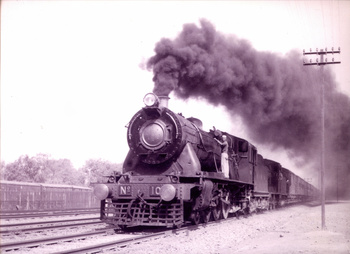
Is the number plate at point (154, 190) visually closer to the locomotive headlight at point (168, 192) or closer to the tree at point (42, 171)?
the locomotive headlight at point (168, 192)

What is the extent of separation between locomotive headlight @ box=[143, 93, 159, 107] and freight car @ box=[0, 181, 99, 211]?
15602mm

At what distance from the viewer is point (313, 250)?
8.90 meters

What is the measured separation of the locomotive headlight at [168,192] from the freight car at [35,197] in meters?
16.3

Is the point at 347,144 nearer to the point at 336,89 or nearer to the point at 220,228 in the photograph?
the point at 336,89

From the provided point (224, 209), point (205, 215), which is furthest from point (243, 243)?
point (224, 209)

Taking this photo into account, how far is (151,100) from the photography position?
12.6m

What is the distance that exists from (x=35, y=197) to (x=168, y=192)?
19.7 m

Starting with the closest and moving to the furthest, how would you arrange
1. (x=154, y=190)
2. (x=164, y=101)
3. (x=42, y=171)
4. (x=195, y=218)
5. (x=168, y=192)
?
1. (x=168, y=192)
2. (x=154, y=190)
3. (x=195, y=218)
4. (x=164, y=101)
5. (x=42, y=171)

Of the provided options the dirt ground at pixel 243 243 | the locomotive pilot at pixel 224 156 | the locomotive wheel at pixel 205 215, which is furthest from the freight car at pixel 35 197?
the dirt ground at pixel 243 243

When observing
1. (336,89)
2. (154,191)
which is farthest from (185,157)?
(336,89)

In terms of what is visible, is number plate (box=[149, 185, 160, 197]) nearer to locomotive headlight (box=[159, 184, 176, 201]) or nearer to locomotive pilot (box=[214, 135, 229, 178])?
locomotive headlight (box=[159, 184, 176, 201])

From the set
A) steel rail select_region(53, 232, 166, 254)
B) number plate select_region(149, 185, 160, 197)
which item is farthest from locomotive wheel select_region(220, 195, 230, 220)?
steel rail select_region(53, 232, 166, 254)

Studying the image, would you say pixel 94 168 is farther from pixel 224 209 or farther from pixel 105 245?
pixel 105 245

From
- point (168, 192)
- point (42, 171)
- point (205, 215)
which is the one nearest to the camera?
point (168, 192)
